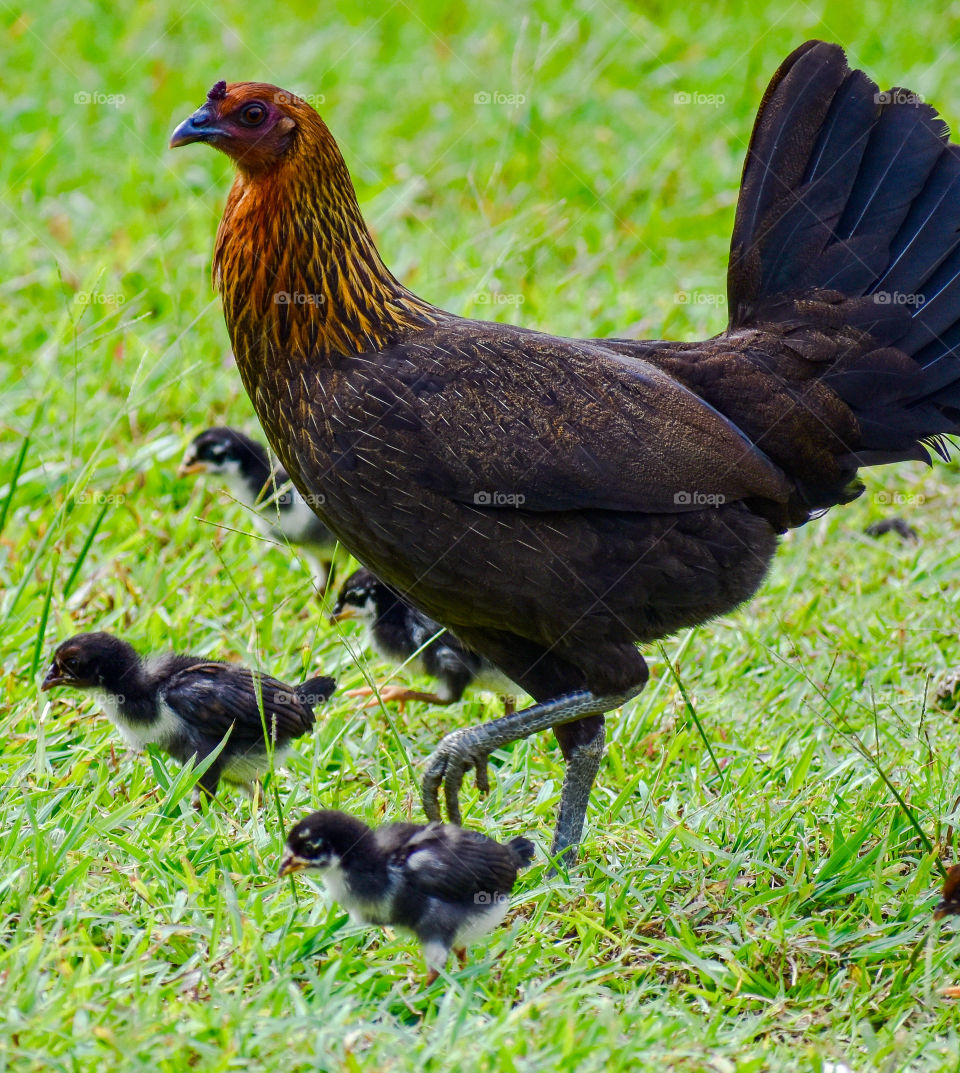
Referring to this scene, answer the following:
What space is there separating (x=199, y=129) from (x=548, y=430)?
1.43 meters

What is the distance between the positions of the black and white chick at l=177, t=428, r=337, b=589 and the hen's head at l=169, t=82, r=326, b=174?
181 cm

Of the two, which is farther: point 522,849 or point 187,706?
point 187,706

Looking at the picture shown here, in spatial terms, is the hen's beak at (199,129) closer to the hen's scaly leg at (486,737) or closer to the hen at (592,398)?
the hen at (592,398)

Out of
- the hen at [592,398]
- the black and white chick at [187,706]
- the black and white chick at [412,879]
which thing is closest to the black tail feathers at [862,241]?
the hen at [592,398]

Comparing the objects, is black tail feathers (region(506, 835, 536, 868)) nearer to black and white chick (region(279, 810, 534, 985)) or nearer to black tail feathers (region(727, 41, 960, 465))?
black and white chick (region(279, 810, 534, 985))

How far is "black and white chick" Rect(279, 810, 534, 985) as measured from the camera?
3.45 m

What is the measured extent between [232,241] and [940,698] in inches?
120

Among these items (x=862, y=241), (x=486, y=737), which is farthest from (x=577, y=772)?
(x=862, y=241)

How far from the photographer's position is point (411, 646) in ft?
17.0

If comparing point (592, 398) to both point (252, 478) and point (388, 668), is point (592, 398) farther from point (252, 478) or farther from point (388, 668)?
point (252, 478)

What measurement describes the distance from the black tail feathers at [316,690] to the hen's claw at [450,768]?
0.59 meters

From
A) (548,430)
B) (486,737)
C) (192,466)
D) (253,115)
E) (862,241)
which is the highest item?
(862,241)

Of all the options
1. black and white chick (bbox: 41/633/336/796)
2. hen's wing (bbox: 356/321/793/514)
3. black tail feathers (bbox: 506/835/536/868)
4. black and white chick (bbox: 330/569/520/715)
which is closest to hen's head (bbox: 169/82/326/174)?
hen's wing (bbox: 356/321/793/514)

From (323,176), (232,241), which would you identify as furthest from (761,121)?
(232,241)
